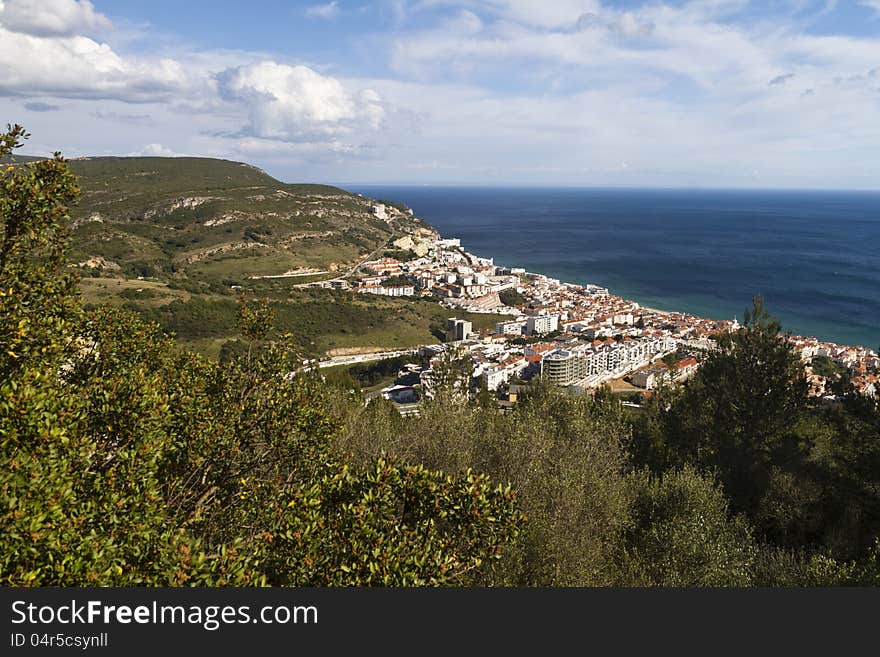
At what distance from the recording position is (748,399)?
20203 millimetres

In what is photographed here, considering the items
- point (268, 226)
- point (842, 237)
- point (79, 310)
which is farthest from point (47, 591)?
point (842, 237)

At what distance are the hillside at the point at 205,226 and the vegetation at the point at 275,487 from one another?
66742 millimetres

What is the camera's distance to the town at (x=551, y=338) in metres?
50.0

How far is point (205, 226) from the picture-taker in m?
107

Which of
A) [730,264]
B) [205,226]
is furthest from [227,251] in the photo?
[730,264]

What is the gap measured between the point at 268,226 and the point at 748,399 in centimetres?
10593

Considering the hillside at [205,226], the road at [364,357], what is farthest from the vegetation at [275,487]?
the hillside at [205,226]

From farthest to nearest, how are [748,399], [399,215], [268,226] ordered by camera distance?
[399,215] → [268,226] → [748,399]

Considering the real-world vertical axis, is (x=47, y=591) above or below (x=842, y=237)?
below

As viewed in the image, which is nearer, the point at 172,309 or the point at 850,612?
the point at 850,612

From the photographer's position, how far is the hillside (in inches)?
3346

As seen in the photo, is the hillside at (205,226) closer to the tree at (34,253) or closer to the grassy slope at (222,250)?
the grassy slope at (222,250)

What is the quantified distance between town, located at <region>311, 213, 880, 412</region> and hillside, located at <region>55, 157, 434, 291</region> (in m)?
13.1

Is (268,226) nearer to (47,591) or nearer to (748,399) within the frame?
(748,399)
